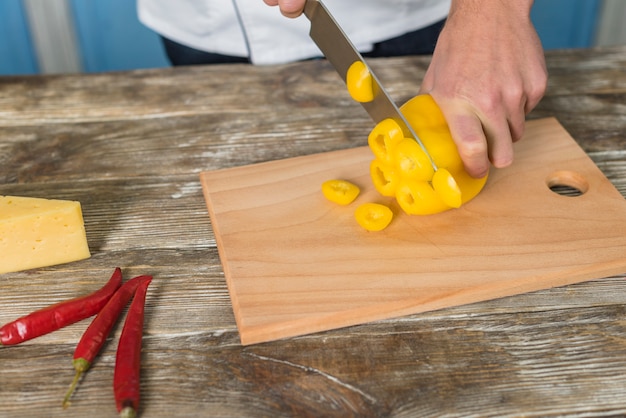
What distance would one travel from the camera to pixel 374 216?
50.3 inches

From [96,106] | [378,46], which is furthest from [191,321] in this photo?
[378,46]

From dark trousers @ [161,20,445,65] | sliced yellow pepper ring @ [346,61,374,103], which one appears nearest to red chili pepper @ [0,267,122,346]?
sliced yellow pepper ring @ [346,61,374,103]

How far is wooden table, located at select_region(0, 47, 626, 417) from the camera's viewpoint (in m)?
1.00

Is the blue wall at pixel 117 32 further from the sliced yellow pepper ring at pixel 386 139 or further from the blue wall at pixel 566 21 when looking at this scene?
the sliced yellow pepper ring at pixel 386 139

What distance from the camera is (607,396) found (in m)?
1.00

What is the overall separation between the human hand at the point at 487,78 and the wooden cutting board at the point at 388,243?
0.35 feet

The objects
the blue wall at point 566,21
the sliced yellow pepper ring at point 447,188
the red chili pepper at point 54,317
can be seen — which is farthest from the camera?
the blue wall at point 566,21

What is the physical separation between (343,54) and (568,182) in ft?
1.63

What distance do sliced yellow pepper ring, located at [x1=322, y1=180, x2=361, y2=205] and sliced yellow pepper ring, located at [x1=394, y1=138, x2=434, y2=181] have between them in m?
0.12

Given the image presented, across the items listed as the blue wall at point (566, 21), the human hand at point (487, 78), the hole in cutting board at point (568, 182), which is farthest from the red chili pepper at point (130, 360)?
the blue wall at point (566, 21)

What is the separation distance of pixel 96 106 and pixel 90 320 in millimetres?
736

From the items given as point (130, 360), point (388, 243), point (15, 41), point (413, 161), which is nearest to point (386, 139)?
point (413, 161)

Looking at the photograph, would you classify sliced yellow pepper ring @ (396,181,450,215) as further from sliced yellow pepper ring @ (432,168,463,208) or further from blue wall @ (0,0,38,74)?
blue wall @ (0,0,38,74)

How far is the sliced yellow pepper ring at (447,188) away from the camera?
1.20 metres
